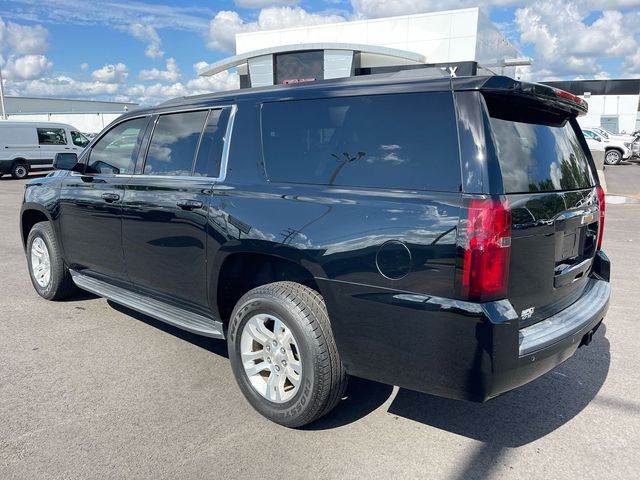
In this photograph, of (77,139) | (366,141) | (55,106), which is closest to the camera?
(366,141)

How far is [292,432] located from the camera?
10.0 feet

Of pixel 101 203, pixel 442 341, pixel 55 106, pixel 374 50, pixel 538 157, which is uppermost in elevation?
pixel 55 106

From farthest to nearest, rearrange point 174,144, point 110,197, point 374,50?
point 374,50 < point 110,197 < point 174,144

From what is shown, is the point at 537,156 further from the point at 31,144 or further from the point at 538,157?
the point at 31,144

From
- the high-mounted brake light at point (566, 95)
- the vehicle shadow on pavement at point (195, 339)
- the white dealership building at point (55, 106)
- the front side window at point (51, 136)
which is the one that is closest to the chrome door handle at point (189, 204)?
the vehicle shadow on pavement at point (195, 339)

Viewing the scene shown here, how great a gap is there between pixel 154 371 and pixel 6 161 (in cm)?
2017

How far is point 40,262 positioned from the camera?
5434 millimetres

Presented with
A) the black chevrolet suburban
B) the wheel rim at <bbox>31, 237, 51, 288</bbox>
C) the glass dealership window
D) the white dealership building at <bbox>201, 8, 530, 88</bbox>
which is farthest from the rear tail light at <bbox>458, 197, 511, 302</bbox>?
the glass dealership window

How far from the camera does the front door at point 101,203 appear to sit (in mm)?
4195

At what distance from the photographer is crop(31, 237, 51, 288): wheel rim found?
17.3 ft

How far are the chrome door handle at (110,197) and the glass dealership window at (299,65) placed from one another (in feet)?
69.2

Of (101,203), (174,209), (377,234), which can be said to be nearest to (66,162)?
(101,203)

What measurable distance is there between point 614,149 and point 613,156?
381 mm

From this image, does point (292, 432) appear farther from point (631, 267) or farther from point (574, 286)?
point (631, 267)
